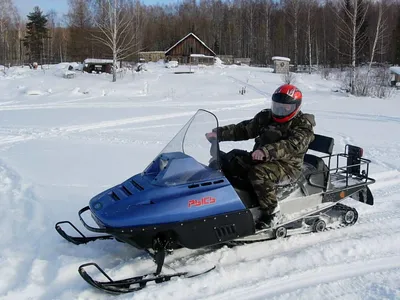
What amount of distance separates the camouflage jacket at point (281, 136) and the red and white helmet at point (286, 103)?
0.08 metres

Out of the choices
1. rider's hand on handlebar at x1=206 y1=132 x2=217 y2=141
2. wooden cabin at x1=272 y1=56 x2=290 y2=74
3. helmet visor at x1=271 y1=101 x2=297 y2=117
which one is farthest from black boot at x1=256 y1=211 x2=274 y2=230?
wooden cabin at x1=272 y1=56 x2=290 y2=74

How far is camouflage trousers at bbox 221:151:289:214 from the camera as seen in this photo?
12.2 feet

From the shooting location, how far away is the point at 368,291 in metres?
3.18

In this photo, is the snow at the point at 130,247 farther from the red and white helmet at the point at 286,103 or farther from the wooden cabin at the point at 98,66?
the wooden cabin at the point at 98,66

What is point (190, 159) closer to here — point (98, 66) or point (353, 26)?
point (353, 26)

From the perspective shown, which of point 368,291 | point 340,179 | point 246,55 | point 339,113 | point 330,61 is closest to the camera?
point 368,291

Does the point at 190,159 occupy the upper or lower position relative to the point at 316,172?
upper

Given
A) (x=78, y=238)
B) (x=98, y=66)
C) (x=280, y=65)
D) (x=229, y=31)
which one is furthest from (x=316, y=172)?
(x=229, y=31)

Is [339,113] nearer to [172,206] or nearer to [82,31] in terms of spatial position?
[172,206]

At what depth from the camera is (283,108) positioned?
157 inches

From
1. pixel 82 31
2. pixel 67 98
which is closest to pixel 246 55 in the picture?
pixel 82 31

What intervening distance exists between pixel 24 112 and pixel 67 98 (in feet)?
16.5

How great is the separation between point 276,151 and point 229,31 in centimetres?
5863

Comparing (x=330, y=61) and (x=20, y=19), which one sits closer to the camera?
(x=330, y=61)
